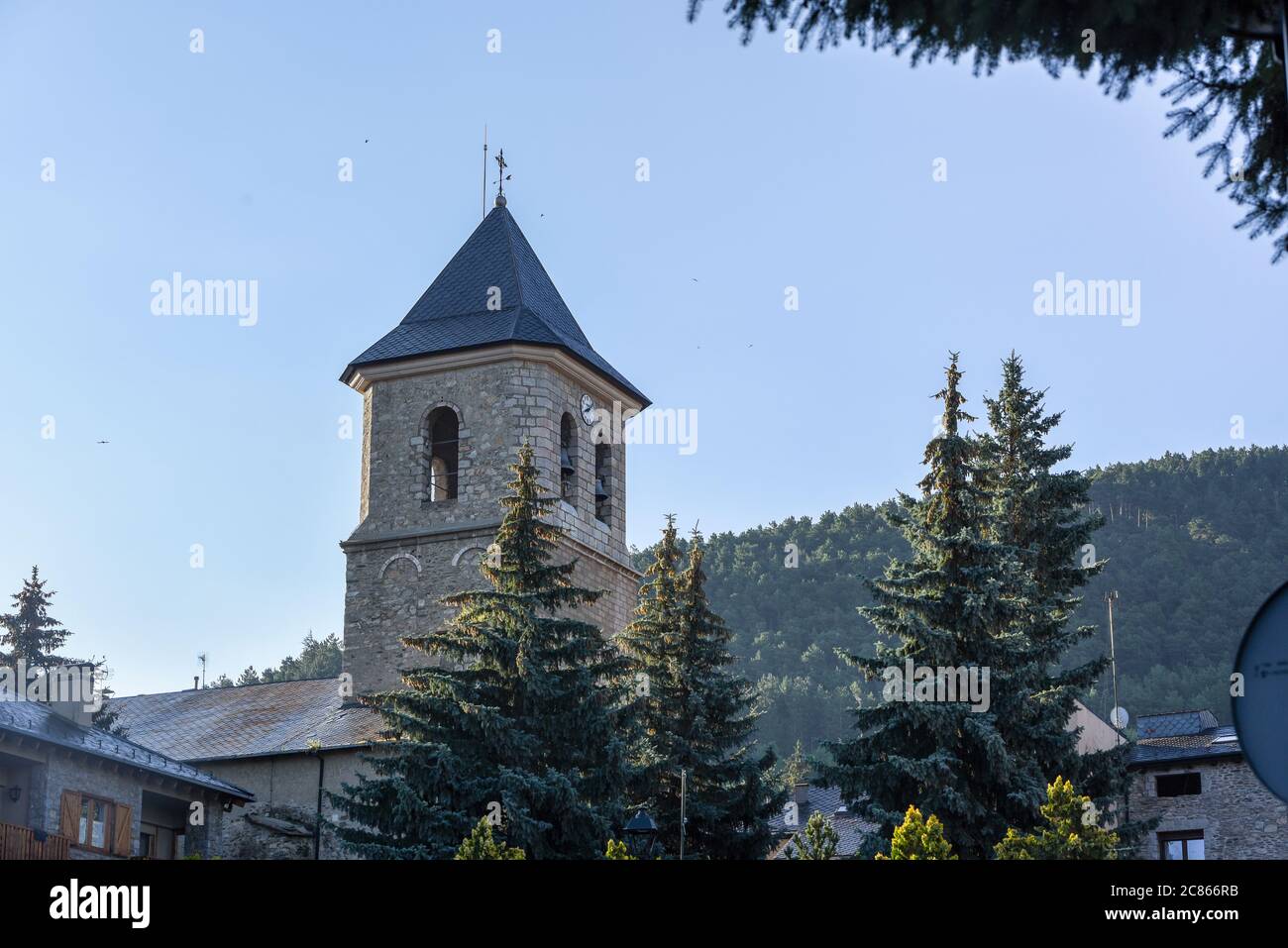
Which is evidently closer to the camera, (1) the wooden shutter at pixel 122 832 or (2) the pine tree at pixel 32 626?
(1) the wooden shutter at pixel 122 832

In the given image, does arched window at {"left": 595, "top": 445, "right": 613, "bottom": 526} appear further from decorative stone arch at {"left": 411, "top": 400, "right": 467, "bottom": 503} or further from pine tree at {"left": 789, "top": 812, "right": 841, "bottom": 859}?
pine tree at {"left": 789, "top": 812, "right": 841, "bottom": 859}

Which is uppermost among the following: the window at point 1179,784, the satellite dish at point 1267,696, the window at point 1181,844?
the satellite dish at point 1267,696

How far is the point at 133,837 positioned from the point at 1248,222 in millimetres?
26007

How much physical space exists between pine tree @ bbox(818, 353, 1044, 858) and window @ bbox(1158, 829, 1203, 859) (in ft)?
22.1

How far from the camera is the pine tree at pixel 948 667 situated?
25.1m

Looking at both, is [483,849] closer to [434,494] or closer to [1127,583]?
[434,494]

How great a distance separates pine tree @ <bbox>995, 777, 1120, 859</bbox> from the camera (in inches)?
802

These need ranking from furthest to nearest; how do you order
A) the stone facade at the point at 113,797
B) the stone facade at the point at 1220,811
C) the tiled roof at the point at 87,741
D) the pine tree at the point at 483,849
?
the stone facade at the point at 1220,811 → the tiled roof at the point at 87,741 → the stone facade at the point at 113,797 → the pine tree at the point at 483,849

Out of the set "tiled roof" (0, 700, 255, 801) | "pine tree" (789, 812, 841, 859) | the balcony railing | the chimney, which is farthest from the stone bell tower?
"pine tree" (789, 812, 841, 859)

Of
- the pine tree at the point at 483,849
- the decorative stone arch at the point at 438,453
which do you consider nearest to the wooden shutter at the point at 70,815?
the pine tree at the point at 483,849

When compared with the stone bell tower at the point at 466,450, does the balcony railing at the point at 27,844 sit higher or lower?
lower

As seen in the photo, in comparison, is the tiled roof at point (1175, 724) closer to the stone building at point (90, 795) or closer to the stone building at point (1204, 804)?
the stone building at point (1204, 804)

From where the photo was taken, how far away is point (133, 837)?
28.3 metres

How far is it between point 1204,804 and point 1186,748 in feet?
4.50
